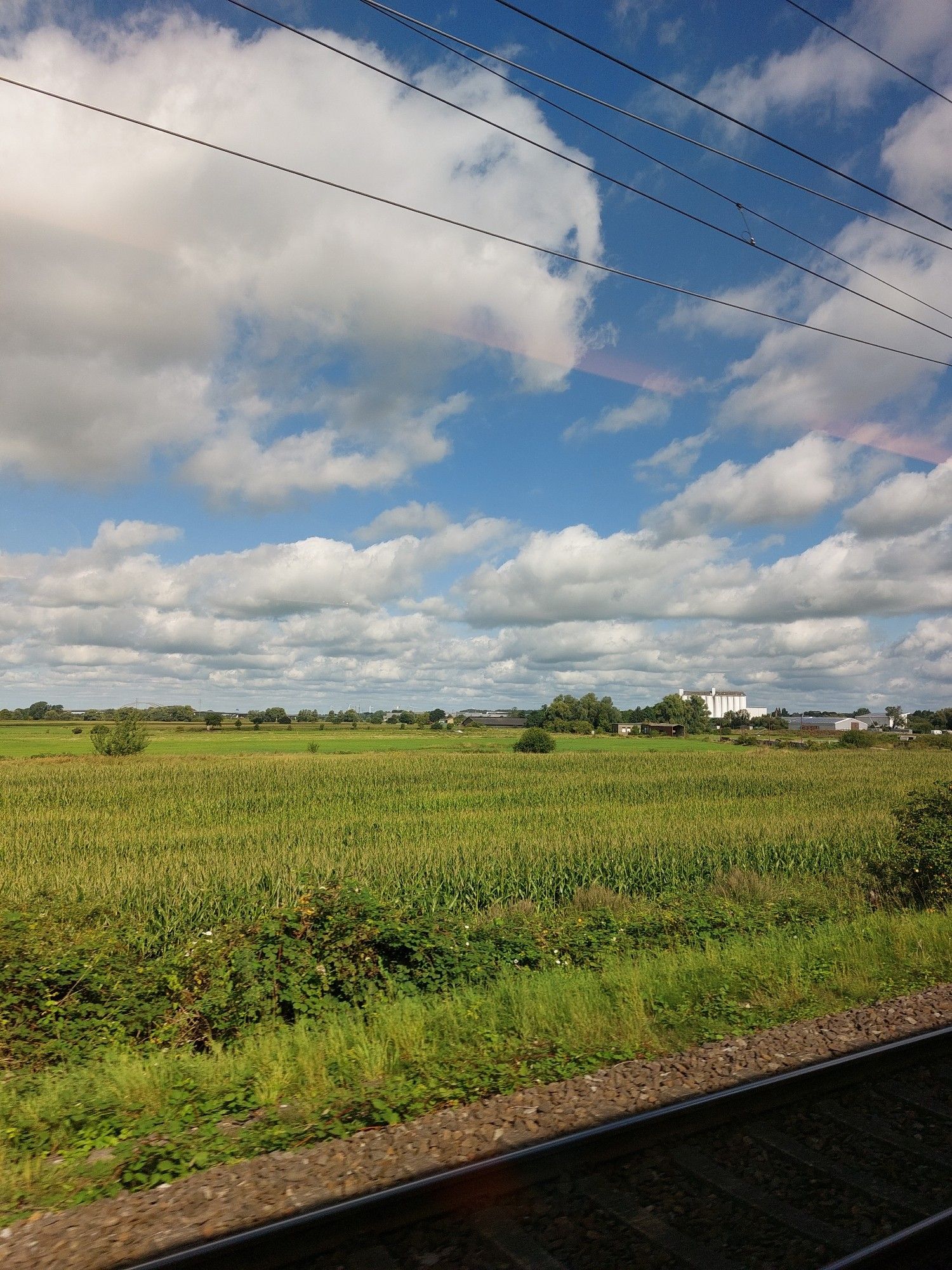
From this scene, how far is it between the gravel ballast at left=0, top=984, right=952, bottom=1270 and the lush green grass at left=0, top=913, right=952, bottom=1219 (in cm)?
22

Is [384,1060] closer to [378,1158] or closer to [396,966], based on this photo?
[378,1158]

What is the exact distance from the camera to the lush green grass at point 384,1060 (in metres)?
4.70

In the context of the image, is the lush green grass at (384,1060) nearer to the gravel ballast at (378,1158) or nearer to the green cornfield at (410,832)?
the gravel ballast at (378,1158)

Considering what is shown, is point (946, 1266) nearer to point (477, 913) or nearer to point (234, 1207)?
point (234, 1207)

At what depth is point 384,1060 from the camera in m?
5.89

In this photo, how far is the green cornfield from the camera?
605 inches

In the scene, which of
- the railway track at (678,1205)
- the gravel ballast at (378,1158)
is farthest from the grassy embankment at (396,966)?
the railway track at (678,1205)

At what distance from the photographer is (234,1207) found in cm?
399

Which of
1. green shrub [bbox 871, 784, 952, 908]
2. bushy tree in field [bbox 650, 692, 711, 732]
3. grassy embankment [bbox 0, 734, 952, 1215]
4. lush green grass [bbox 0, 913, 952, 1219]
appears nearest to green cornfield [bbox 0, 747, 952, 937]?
grassy embankment [bbox 0, 734, 952, 1215]

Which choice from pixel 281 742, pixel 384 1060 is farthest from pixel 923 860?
pixel 281 742

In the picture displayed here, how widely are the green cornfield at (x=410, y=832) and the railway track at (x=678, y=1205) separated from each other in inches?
270

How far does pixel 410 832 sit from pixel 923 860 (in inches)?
555

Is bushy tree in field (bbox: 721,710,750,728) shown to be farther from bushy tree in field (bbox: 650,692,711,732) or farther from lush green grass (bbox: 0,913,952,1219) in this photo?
lush green grass (bbox: 0,913,952,1219)

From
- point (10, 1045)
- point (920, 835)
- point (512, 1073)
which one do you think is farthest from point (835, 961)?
point (10, 1045)
